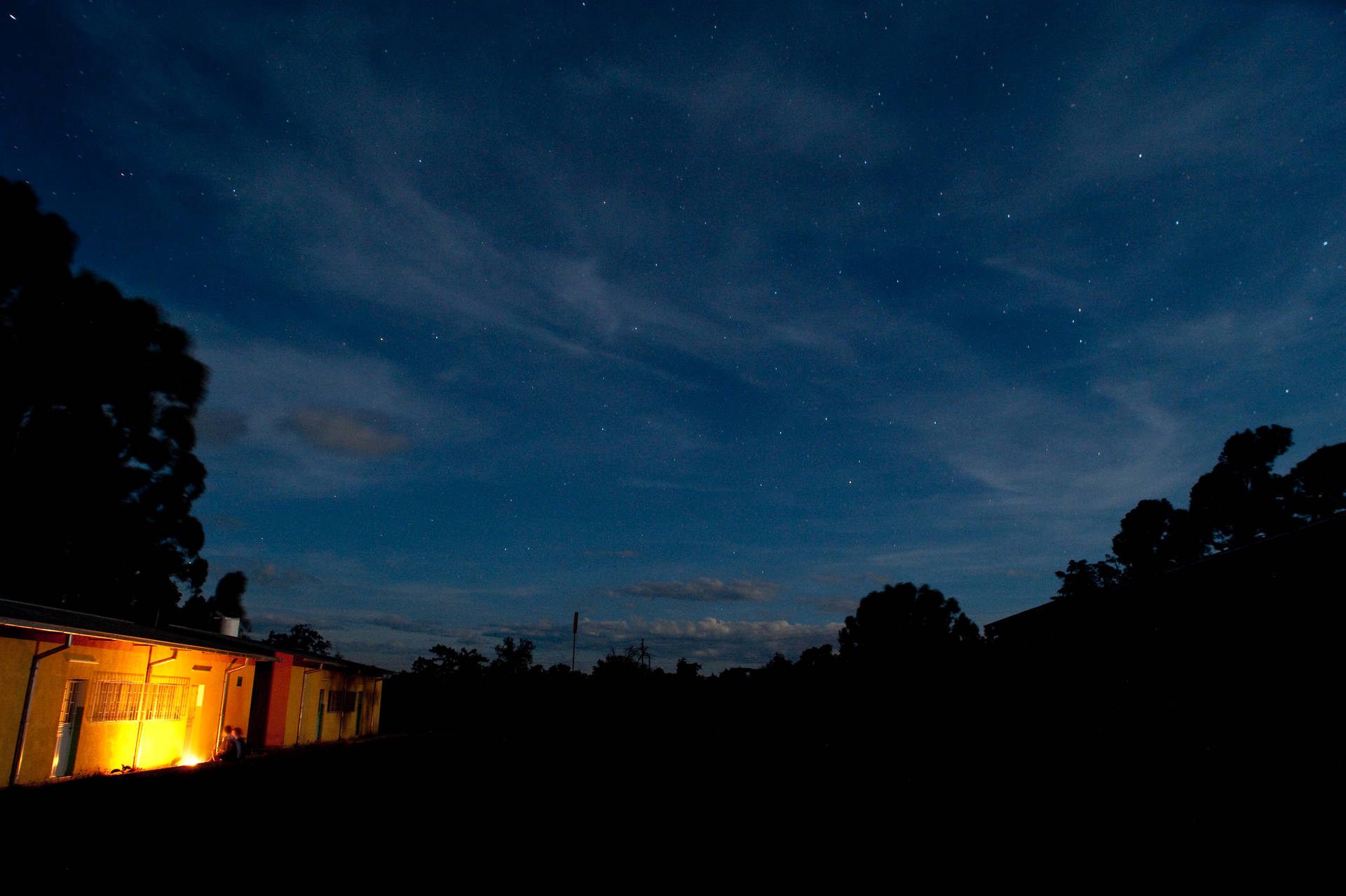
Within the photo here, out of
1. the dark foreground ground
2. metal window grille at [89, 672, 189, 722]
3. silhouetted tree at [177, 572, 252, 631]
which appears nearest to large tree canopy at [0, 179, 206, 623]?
silhouetted tree at [177, 572, 252, 631]

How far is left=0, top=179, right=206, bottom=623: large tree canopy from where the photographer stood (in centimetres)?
2264

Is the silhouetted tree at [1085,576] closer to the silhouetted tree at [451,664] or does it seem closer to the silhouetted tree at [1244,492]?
the silhouetted tree at [1244,492]

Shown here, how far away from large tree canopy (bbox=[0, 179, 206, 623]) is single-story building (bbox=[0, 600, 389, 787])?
22.6ft

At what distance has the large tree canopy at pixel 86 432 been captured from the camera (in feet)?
74.3

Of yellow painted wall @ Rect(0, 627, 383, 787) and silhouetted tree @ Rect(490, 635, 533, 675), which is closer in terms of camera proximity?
yellow painted wall @ Rect(0, 627, 383, 787)

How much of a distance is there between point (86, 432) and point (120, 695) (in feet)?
47.1

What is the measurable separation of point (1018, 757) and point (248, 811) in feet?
32.9

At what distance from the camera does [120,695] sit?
13.8 metres

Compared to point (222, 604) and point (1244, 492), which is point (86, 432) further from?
point (1244, 492)

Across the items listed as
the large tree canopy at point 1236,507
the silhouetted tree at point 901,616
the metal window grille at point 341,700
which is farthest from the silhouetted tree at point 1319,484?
the metal window grille at point 341,700

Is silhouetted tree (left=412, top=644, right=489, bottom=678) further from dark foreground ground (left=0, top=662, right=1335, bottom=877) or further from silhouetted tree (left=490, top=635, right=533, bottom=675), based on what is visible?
dark foreground ground (left=0, top=662, right=1335, bottom=877)

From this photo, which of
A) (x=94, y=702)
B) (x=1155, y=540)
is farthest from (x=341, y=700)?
(x=1155, y=540)

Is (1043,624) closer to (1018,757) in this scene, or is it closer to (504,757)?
(1018,757)

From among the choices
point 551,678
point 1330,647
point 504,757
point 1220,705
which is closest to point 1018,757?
point 1220,705
